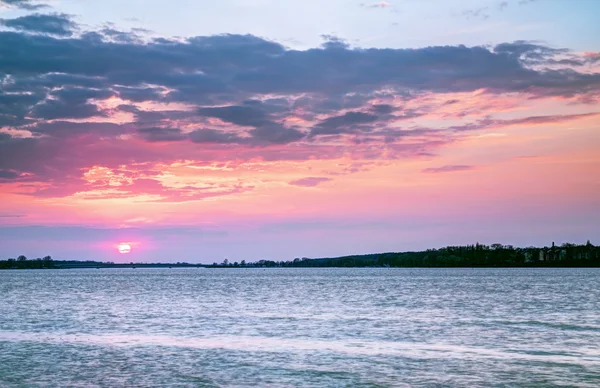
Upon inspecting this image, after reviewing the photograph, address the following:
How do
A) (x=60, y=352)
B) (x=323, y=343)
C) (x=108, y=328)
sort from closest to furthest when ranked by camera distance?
(x=60, y=352), (x=323, y=343), (x=108, y=328)

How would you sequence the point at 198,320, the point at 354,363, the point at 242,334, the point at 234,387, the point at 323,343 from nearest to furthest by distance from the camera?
1. the point at 234,387
2. the point at 354,363
3. the point at 323,343
4. the point at 242,334
5. the point at 198,320

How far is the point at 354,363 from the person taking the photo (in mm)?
34406

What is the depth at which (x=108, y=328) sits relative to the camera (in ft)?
176

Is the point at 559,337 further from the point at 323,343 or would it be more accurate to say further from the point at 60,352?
the point at 60,352

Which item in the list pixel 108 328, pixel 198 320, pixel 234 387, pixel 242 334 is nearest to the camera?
pixel 234 387

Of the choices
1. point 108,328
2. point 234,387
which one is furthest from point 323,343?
point 108,328

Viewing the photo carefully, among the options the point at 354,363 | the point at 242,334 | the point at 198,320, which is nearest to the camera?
the point at 354,363

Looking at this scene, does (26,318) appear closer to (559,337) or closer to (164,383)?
(164,383)

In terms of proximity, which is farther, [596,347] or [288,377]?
[596,347]

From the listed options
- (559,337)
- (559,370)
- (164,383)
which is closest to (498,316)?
(559,337)

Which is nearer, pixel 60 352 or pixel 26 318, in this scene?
pixel 60 352

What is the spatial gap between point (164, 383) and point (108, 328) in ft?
86.7

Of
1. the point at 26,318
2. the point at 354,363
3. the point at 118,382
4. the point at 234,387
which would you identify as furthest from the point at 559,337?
the point at 26,318

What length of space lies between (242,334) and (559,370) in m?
23.5
